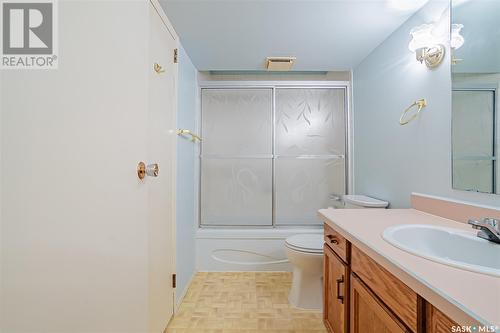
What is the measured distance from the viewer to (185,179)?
6.72ft

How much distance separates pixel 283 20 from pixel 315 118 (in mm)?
1231

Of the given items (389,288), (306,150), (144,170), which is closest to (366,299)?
(389,288)

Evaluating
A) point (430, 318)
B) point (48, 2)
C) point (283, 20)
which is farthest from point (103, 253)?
point (283, 20)

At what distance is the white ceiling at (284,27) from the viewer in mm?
1438

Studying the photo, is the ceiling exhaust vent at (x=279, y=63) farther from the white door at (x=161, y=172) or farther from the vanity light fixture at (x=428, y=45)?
the vanity light fixture at (x=428, y=45)

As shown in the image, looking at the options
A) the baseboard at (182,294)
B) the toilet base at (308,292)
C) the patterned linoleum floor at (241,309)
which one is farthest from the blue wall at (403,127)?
the baseboard at (182,294)

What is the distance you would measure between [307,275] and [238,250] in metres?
0.84

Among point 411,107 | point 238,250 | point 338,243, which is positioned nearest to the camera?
point 338,243

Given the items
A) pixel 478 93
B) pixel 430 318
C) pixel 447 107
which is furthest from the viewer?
pixel 447 107

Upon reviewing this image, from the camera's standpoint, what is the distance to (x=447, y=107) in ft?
4.08

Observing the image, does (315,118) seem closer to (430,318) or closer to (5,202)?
(430,318)

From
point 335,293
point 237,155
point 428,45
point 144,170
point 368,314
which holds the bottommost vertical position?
point 335,293

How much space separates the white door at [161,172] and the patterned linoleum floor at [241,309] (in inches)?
8.5

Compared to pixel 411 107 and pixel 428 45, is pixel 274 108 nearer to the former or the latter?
pixel 411 107
